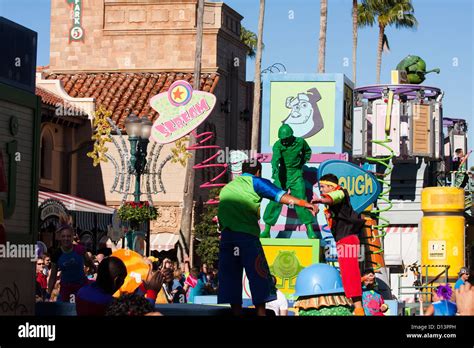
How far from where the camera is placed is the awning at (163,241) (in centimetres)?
3969

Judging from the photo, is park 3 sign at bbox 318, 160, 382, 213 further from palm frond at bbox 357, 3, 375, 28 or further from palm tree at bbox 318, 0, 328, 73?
palm frond at bbox 357, 3, 375, 28

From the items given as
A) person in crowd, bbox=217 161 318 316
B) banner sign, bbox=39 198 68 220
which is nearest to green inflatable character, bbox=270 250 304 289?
person in crowd, bbox=217 161 318 316

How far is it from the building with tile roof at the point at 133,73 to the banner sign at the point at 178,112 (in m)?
16.3

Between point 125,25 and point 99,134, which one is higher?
point 125,25

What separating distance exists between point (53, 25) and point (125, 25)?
296cm

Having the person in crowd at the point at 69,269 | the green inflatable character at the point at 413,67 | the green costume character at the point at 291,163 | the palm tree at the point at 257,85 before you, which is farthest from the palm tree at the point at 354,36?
the person in crowd at the point at 69,269

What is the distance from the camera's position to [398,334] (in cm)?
651

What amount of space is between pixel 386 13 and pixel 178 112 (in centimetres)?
3779

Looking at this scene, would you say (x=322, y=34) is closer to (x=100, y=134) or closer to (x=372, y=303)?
(x=100, y=134)

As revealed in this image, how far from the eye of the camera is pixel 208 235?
3975 cm

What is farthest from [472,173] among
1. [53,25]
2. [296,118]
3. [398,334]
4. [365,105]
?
[398,334]

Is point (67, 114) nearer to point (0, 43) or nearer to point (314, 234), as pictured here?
point (314, 234)

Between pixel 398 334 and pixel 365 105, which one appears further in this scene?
pixel 365 105

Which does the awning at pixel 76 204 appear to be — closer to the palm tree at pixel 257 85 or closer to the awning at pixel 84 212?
the awning at pixel 84 212
